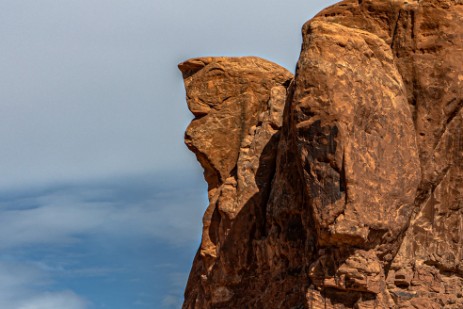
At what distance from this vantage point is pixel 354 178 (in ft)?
50.6

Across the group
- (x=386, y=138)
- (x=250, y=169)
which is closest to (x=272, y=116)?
(x=250, y=169)

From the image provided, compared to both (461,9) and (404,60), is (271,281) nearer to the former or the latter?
(404,60)

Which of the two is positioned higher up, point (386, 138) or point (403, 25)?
point (403, 25)

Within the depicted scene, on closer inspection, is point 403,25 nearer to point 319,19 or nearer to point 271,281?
point 319,19

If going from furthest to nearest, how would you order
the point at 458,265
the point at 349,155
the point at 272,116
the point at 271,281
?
the point at 272,116, the point at 271,281, the point at 458,265, the point at 349,155

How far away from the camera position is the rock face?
1554 centimetres

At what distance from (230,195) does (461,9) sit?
5.25 m

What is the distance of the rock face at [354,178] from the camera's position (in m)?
15.5

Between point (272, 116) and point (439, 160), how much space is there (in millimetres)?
3583

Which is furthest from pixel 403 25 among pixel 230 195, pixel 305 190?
pixel 230 195

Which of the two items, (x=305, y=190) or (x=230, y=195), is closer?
(x=305, y=190)

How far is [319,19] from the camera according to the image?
17625mm

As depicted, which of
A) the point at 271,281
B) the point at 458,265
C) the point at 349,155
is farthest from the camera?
the point at 271,281

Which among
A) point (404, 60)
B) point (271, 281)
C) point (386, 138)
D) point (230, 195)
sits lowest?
point (271, 281)
